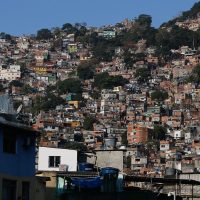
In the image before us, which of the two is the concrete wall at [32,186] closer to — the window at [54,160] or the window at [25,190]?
the window at [25,190]

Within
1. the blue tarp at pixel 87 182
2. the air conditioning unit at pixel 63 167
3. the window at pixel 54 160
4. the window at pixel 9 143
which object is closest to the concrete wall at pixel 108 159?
the window at pixel 54 160

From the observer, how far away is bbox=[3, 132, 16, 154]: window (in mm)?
22703

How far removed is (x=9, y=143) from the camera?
75.2 feet

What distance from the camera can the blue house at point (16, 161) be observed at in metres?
22.5

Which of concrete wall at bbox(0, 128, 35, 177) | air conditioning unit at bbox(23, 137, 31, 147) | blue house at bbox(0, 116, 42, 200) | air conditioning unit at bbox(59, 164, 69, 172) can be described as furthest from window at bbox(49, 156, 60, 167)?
air conditioning unit at bbox(23, 137, 31, 147)

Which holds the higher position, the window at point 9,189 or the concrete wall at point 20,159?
the concrete wall at point 20,159

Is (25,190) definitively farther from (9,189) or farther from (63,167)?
(63,167)

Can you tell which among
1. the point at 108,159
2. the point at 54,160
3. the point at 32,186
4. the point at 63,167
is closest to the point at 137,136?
the point at 108,159

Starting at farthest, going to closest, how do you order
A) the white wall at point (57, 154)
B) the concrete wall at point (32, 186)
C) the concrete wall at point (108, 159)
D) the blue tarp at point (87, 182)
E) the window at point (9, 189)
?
the concrete wall at point (108, 159)
the white wall at point (57, 154)
the blue tarp at point (87, 182)
the concrete wall at point (32, 186)
the window at point (9, 189)

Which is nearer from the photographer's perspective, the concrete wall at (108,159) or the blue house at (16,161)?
the blue house at (16,161)

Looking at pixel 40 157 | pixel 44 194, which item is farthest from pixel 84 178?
pixel 40 157

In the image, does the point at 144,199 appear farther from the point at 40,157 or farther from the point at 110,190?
the point at 40,157

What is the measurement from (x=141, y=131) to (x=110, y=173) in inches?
6737

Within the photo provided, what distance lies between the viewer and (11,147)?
23.0 meters
